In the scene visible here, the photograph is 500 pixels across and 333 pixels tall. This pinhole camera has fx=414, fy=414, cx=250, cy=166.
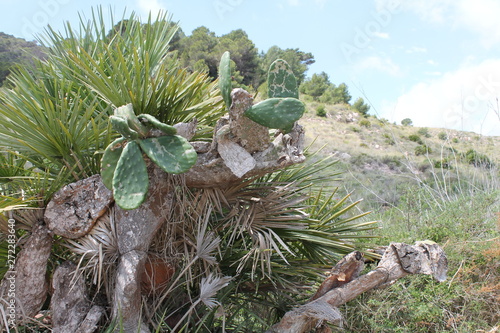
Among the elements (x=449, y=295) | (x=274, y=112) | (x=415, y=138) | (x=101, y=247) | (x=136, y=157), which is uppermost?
(x=415, y=138)

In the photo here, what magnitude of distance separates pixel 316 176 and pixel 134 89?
1.67 metres

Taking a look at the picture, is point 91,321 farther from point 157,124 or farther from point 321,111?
point 321,111

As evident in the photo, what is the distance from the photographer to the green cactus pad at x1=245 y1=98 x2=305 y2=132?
229cm

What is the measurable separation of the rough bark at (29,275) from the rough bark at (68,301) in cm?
11

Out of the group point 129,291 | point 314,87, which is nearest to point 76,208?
point 129,291

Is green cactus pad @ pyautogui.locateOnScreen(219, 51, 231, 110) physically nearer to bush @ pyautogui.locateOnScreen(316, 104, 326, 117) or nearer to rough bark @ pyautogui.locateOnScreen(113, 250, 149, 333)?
rough bark @ pyautogui.locateOnScreen(113, 250, 149, 333)

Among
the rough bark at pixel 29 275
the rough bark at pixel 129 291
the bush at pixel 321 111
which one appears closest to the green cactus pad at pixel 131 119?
the rough bark at pixel 129 291

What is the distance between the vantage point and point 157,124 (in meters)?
2.09

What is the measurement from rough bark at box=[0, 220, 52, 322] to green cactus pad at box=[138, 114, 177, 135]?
936 mm

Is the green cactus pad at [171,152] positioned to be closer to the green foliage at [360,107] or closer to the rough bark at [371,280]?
the rough bark at [371,280]

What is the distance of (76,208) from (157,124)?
0.85 m

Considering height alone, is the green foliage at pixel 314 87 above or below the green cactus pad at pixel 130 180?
above

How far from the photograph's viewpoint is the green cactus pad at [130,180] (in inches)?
81.9

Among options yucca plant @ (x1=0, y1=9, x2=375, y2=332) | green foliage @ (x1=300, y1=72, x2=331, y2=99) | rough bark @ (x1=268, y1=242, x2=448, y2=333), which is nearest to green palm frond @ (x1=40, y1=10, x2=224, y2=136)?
yucca plant @ (x1=0, y1=9, x2=375, y2=332)
